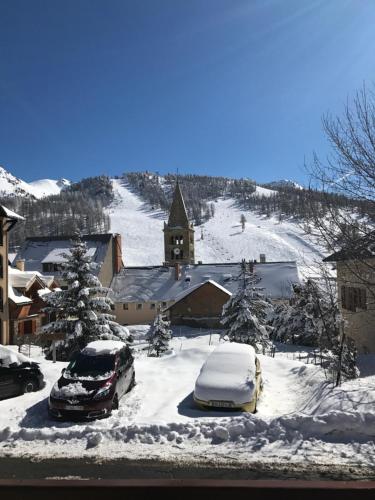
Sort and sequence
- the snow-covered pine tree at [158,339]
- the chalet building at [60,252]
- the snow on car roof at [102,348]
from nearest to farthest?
the snow on car roof at [102,348] → the snow-covered pine tree at [158,339] → the chalet building at [60,252]

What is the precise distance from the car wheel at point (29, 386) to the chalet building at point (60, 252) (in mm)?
40061

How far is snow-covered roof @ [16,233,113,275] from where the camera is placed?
5609cm

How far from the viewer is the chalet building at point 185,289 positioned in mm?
45062

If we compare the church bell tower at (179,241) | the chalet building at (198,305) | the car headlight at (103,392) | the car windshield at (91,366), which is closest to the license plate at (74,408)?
the car headlight at (103,392)

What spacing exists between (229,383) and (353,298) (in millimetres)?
12353

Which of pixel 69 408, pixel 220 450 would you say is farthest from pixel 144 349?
pixel 220 450

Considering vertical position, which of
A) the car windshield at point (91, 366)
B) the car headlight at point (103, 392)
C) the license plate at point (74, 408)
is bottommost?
the license plate at point (74, 408)

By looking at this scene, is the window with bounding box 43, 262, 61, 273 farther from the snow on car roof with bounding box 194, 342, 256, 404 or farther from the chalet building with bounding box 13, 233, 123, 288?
the snow on car roof with bounding box 194, 342, 256, 404

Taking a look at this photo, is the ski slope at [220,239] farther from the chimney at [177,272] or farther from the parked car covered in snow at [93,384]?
the parked car covered in snow at [93,384]

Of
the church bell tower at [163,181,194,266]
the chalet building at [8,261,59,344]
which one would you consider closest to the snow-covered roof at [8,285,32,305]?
the chalet building at [8,261,59,344]

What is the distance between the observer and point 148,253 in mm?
126625

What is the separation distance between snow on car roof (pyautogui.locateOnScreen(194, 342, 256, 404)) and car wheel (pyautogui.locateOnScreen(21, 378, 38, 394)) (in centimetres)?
526

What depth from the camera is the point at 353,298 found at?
20766mm

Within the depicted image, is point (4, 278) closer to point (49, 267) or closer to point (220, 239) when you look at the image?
point (49, 267)
